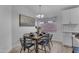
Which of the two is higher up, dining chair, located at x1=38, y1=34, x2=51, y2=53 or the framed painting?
the framed painting

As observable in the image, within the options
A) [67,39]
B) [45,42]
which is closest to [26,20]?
[45,42]

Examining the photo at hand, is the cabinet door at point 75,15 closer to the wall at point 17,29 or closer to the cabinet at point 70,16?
the cabinet at point 70,16

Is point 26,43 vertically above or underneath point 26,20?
underneath

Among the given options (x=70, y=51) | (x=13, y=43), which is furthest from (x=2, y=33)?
(x=70, y=51)

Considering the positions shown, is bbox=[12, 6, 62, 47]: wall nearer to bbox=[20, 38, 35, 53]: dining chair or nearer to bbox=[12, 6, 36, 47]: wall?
bbox=[12, 6, 36, 47]: wall

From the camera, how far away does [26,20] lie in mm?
1960

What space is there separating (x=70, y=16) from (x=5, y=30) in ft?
4.78

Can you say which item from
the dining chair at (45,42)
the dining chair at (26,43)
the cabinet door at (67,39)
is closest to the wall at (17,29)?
the dining chair at (26,43)

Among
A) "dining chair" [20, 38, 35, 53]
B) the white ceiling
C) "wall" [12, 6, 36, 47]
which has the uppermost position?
the white ceiling

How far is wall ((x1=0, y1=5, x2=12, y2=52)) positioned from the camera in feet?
6.21

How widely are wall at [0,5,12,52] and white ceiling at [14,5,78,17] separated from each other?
255 mm

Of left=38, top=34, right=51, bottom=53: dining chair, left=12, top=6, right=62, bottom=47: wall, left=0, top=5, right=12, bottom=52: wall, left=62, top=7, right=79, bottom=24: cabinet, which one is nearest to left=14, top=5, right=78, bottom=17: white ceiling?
left=12, top=6, right=62, bottom=47: wall

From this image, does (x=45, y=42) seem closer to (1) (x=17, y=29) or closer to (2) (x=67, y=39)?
(2) (x=67, y=39)

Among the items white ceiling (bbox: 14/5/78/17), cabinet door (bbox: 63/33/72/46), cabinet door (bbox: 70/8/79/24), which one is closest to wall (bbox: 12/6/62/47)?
white ceiling (bbox: 14/5/78/17)
